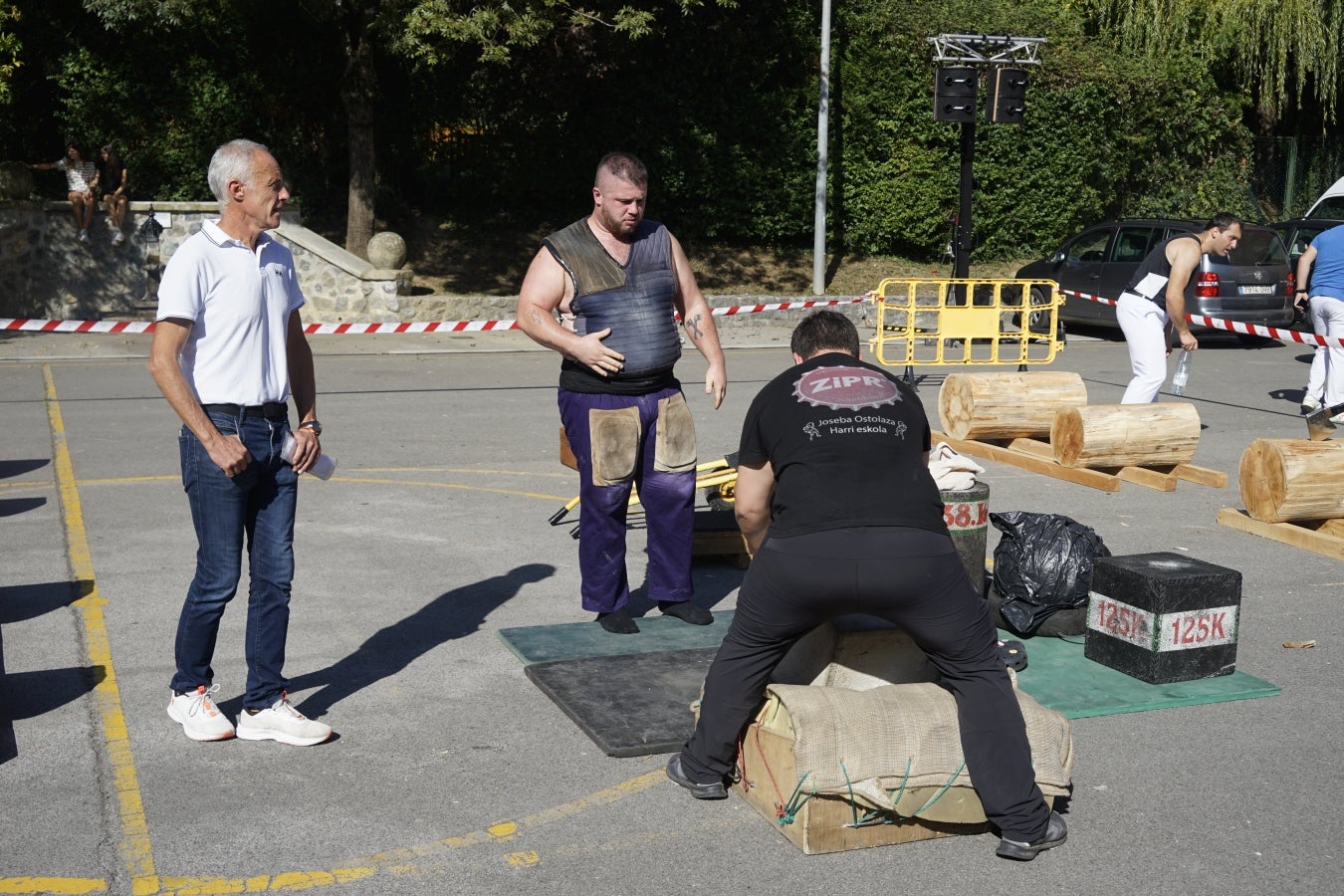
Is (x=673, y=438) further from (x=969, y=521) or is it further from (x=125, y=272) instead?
(x=125, y=272)

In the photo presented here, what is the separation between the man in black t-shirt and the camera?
4160 mm

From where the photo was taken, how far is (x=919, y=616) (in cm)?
419

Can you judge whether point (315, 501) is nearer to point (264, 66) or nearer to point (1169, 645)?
point (1169, 645)

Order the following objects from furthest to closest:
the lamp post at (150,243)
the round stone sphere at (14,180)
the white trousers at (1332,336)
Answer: the lamp post at (150,243) < the round stone sphere at (14,180) < the white trousers at (1332,336)

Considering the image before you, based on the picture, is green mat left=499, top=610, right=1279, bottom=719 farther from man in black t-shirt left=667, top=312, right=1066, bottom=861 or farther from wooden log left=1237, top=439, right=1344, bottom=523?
wooden log left=1237, top=439, right=1344, bottom=523

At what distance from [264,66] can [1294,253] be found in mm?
16493

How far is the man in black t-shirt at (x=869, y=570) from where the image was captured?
416 cm

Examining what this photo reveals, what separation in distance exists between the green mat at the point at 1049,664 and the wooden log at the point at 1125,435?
149 inches

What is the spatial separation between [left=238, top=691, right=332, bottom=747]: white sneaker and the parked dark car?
15.6 metres

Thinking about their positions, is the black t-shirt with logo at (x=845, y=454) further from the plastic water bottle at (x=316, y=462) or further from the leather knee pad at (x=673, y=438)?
the leather knee pad at (x=673, y=438)

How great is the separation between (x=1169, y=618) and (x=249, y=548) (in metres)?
3.55

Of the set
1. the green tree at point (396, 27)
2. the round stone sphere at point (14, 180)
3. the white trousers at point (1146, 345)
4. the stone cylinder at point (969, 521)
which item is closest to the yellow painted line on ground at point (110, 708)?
the stone cylinder at point (969, 521)

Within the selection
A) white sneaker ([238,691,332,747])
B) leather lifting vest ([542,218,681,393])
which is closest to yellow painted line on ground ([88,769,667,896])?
white sneaker ([238,691,332,747])

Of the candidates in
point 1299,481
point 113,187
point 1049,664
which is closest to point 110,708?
point 1049,664
